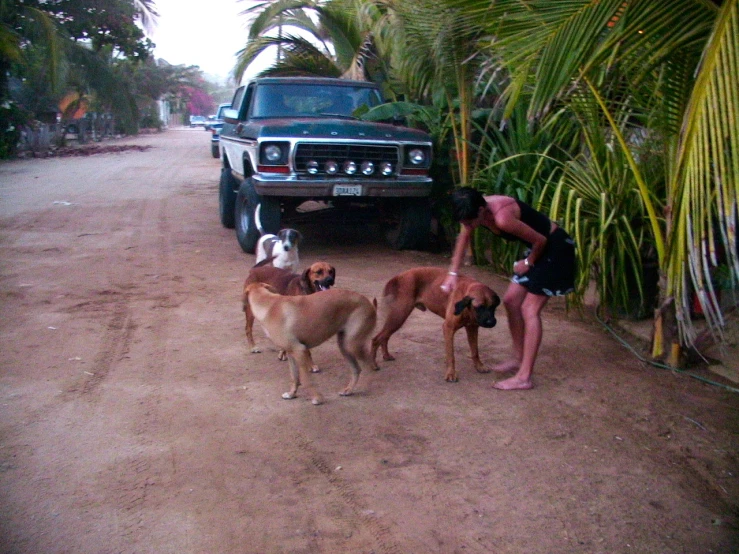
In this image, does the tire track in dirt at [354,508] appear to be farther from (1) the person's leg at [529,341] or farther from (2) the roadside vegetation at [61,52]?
(2) the roadside vegetation at [61,52]

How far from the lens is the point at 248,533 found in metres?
3.24

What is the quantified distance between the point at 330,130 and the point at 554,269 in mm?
4216

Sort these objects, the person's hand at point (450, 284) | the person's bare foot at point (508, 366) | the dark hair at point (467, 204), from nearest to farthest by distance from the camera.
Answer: the dark hair at point (467, 204), the person's hand at point (450, 284), the person's bare foot at point (508, 366)

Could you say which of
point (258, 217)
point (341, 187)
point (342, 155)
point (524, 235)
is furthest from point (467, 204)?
point (258, 217)

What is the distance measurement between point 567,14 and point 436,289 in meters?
2.06

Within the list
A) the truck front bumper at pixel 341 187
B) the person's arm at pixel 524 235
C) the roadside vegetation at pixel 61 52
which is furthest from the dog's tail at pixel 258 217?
the roadside vegetation at pixel 61 52

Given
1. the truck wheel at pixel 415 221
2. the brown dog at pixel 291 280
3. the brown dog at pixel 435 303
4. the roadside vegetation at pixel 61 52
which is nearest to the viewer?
the brown dog at pixel 435 303

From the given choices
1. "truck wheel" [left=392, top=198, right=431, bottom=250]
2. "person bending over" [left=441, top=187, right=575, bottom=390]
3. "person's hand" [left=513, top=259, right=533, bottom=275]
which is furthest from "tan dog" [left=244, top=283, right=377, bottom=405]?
"truck wheel" [left=392, top=198, right=431, bottom=250]

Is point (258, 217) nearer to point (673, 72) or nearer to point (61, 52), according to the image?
point (673, 72)

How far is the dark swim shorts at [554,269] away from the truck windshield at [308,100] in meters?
5.27

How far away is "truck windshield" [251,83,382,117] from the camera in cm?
948

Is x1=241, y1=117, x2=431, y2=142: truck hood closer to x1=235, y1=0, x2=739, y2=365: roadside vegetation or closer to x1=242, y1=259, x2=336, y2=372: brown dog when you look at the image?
x1=235, y1=0, x2=739, y2=365: roadside vegetation

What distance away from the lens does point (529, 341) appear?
192 inches

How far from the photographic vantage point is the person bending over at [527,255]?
14.9 ft
